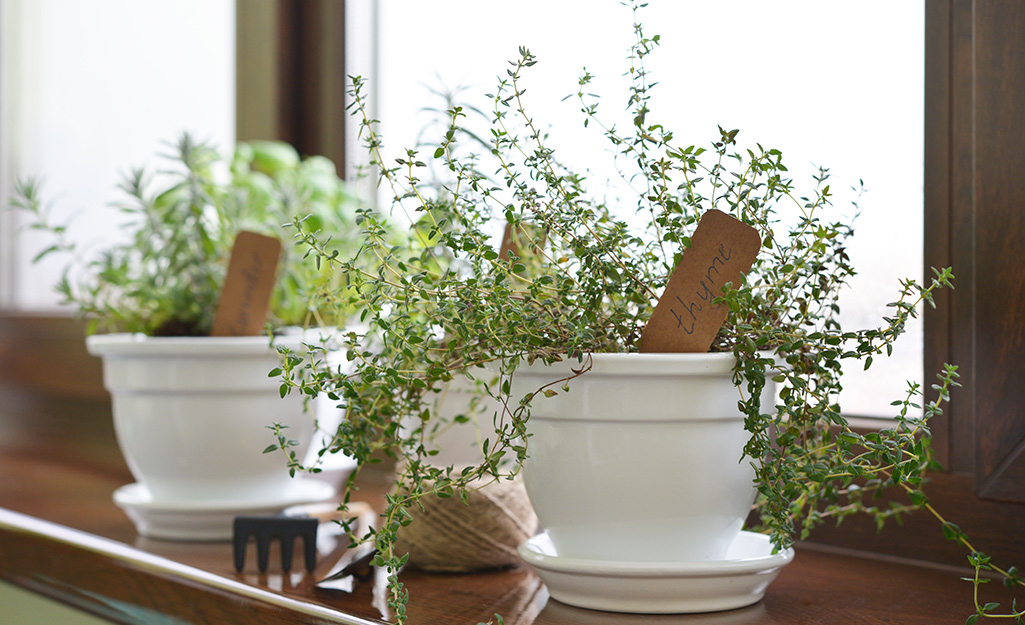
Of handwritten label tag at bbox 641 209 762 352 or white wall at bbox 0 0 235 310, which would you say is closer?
handwritten label tag at bbox 641 209 762 352

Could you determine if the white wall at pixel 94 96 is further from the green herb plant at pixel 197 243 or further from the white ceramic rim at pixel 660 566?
the white ceramic rim at pixel 660 566

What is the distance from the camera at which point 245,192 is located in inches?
38.7

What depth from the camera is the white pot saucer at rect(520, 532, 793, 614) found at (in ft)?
1.76

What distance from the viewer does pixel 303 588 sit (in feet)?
2.20

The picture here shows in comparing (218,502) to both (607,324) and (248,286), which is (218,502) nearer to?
(248,286)

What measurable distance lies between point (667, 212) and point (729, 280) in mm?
56

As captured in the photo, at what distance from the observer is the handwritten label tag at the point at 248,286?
0.80 m

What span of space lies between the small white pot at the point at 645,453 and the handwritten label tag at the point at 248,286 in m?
0.34

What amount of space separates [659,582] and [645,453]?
0.26ft

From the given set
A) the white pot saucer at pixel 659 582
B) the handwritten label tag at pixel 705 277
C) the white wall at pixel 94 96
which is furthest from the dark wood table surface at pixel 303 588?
the white wall at pixel 94 96

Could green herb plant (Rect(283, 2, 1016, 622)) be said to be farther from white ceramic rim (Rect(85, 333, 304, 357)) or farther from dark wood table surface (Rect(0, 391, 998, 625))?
white ceramic rim (Rect(85, 333, 304, 357))

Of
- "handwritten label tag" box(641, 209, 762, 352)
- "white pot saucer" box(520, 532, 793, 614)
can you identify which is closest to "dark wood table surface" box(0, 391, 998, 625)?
"white pot saucer" box(520, 532, 793, 614)

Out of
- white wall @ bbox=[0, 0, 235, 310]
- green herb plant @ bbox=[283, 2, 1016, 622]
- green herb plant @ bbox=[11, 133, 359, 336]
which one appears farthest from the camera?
white wall @ bbox=[0, 0, 235, 310]

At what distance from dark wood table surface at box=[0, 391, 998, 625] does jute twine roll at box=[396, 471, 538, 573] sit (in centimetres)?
1
